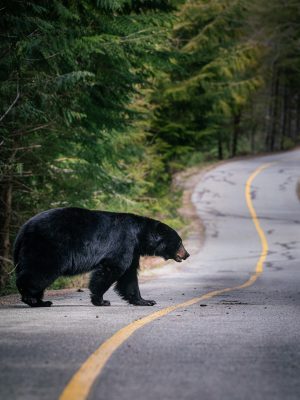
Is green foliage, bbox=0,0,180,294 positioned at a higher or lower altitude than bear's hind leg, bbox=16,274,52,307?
higher

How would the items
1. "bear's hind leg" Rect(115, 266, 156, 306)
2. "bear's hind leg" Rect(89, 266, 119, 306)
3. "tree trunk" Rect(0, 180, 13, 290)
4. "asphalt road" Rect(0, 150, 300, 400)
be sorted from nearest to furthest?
"asphalt road" Rect(0, 150, 300, 400), "bear's hind leg" Rect(89, 266, 119, 306), "bear's hind leg" Rect(115, 266, 156, 306), "tree trunk" Rect(0, 180, 13, 290)

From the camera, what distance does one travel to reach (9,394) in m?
4.16


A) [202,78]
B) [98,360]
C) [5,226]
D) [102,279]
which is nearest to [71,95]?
[5,226]

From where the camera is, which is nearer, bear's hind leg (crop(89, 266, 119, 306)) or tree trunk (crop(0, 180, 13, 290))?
bear's hind leg (crop(89, 266, 119, 306))

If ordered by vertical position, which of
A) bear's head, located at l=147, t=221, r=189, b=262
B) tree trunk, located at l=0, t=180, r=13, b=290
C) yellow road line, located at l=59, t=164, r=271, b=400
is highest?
yellow road line, located at l=59, t=164, r=271, b=400

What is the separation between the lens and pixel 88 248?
9.65m

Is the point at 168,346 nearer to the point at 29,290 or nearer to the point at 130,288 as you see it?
the point at 29,290

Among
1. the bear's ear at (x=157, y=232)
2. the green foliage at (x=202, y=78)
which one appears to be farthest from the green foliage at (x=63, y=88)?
the green foliage at (x=202, y=78)

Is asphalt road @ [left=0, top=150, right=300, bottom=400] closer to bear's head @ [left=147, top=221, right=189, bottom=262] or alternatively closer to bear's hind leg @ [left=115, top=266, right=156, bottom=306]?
bear's hind leg @ [left=115, top=266, right=156, bottom=306]

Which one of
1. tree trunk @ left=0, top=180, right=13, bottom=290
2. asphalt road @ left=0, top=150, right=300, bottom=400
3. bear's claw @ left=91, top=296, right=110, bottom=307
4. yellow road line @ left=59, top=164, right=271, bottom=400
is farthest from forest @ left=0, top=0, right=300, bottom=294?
yellow road line @ left=59, top=164, right=271, bottom=400

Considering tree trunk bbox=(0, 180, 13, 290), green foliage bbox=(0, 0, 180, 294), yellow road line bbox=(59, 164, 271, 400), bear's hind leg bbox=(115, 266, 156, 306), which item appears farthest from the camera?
tree trunk bbox=(0, 180, 13, 290)

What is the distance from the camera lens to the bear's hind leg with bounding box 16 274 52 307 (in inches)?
364

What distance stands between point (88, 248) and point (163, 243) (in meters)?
1.24

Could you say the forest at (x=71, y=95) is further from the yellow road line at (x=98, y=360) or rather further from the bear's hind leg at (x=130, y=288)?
the yellow road line at (x=98, y=360)
